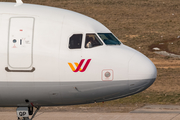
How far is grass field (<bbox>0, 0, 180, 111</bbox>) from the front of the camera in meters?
26.0

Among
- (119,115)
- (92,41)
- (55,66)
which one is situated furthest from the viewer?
(119,115)

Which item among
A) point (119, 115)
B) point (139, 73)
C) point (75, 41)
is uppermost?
point (75, 41)

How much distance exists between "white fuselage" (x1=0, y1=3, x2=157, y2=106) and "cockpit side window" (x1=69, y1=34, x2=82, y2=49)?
0.33ft

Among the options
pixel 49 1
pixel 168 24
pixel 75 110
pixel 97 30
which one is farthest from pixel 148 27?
pixel 97 30

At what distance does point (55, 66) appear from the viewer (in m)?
12.1

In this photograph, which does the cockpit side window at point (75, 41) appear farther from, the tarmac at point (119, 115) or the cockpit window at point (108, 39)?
the tarmac at point (119, 115)

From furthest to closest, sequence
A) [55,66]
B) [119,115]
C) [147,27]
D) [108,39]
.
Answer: [147,27] < [119,115] < [108,39] < [55,66]

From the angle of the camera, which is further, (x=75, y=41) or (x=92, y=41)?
(x=92, y=41)

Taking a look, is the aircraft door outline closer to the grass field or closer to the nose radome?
the nose radome

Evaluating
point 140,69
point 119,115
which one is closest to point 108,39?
point 140,69

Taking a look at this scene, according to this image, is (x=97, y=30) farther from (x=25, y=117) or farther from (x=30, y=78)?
(x=25, y=117)

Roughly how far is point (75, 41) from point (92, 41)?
0.61m

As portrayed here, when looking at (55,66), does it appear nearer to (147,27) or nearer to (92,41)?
(92,41)

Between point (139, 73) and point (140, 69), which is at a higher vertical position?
point (140, 69)
